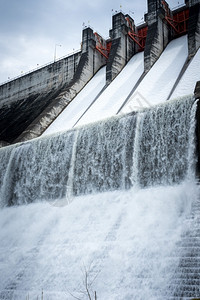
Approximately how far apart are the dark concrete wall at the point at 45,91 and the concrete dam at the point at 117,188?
22 cm

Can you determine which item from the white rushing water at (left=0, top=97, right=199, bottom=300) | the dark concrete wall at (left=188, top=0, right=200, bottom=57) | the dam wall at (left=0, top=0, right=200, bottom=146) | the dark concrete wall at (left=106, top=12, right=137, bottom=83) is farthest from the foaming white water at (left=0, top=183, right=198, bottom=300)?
the dark concrete wall at (left=106, top=12, right=137, bottom=83)

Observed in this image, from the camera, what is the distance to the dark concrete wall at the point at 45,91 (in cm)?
1638

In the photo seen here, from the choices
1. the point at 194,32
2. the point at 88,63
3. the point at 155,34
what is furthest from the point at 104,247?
the point at 88,63

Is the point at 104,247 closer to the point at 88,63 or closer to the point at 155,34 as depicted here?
the point at 155,34

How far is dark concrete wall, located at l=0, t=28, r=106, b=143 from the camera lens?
1638 centimetres

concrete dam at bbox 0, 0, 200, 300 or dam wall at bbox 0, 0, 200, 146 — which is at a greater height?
dam wall at bbox 0, 0, 200, 146

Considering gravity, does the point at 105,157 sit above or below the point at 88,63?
below

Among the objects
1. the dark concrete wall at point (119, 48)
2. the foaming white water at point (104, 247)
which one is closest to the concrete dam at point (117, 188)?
the foaming white water at point (104, 247)

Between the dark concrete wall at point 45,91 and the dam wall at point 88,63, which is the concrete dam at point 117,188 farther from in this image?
the dark concrete wall at point 45,91

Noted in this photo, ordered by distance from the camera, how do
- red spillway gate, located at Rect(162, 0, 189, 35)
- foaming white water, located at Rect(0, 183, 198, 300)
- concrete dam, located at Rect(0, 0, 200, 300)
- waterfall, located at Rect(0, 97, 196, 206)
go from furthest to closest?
red spillway gate, located at Rect(162, 0, 189, 35)
waterfall, located at Rect(0, 97, 196, 206)
concrete dam, located at Rect(0, 0, 200, 300)
foaming white water, located at Rect(0, 183, 198, 300)

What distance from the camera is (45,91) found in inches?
786

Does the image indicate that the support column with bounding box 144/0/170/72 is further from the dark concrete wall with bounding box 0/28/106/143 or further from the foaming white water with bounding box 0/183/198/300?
the foaming white water with bounding box 0/183/198/300

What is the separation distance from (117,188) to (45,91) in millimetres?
12062

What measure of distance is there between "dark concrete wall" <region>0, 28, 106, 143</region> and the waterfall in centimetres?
314
